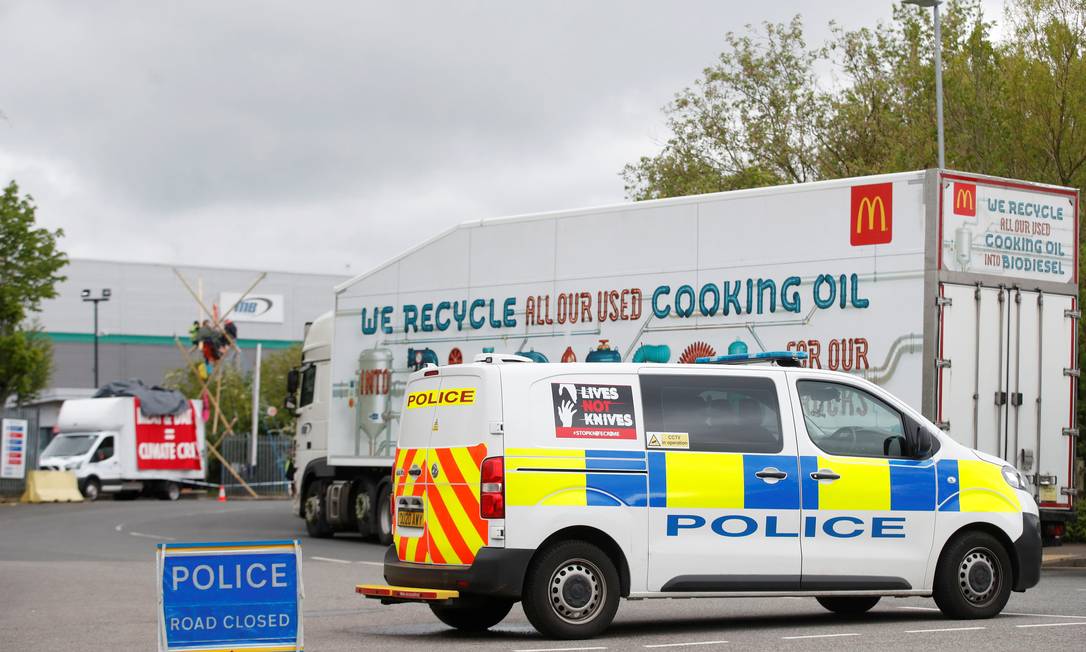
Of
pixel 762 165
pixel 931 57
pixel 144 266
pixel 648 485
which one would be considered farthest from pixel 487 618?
pixel 144 266

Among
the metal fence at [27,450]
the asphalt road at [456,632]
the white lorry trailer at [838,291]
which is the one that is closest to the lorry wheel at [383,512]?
the asphalt road at [456,632]

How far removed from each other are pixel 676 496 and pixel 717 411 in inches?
28.6

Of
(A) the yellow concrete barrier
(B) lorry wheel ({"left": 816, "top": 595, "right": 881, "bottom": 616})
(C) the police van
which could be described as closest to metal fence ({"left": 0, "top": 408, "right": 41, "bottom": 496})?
(A) the yellow concrete barrier

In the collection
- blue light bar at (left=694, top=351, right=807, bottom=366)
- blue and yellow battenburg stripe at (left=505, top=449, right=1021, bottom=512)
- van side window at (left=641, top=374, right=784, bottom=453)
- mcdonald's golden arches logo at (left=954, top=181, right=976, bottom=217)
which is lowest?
blue and yellow battenburg stripe at (left=505, top=449, right=1021, bottom=512)

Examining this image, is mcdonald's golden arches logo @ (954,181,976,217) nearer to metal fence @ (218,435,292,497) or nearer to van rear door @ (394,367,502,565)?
van rear door @ (394,367,502,565)

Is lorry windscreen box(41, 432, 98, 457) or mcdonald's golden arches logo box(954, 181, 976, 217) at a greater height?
mcdonald's golden arches logo box(954, 181, 976, 217)

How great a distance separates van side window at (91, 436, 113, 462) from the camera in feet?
145

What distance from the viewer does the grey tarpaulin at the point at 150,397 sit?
45219 millimetres

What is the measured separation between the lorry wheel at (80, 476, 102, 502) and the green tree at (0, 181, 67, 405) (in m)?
3.64

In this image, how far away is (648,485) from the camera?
38.3ft

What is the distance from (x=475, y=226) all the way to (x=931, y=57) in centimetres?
1192

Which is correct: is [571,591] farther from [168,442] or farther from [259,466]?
[259,466]

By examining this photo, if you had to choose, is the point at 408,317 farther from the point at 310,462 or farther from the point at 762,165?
the point at 762,165

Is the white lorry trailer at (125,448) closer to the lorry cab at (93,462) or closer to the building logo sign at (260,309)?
the lorry cab at (93,462)
